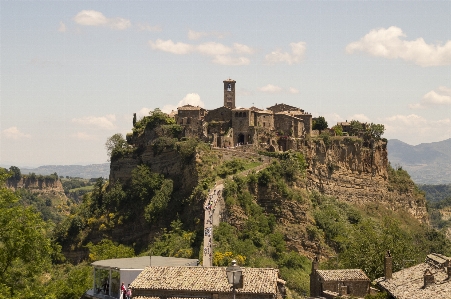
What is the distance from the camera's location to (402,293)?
1458 inches

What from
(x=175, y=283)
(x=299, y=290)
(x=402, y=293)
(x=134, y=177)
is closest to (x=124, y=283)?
(x=175, y=283)

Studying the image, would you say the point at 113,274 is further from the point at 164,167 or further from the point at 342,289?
the point at 164,167

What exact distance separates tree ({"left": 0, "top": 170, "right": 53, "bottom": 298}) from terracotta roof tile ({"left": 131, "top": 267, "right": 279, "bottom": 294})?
5.46m

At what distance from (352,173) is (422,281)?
50.4 meters

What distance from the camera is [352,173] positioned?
87375 millimetres

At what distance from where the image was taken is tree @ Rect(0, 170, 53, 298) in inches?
1361

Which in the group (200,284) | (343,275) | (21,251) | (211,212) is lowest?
(343,275)

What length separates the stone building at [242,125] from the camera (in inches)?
3164

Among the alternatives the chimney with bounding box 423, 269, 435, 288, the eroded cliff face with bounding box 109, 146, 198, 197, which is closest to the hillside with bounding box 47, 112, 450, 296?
the eroded cliff face with bounding box 109, 146, 198, 197

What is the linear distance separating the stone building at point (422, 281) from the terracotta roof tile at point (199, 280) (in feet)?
21.9

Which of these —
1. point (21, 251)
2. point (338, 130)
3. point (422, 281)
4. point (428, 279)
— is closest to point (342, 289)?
point (422, 281)

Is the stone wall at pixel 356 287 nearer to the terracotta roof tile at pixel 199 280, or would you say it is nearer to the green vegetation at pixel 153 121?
the terracotta roof tile at pixel 199 280

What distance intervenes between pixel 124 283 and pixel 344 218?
4132 centimetres

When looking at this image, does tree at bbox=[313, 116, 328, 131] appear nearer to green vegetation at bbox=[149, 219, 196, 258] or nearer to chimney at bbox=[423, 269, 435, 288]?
green vegetation at bbox=[149, 219, 196, 258]
